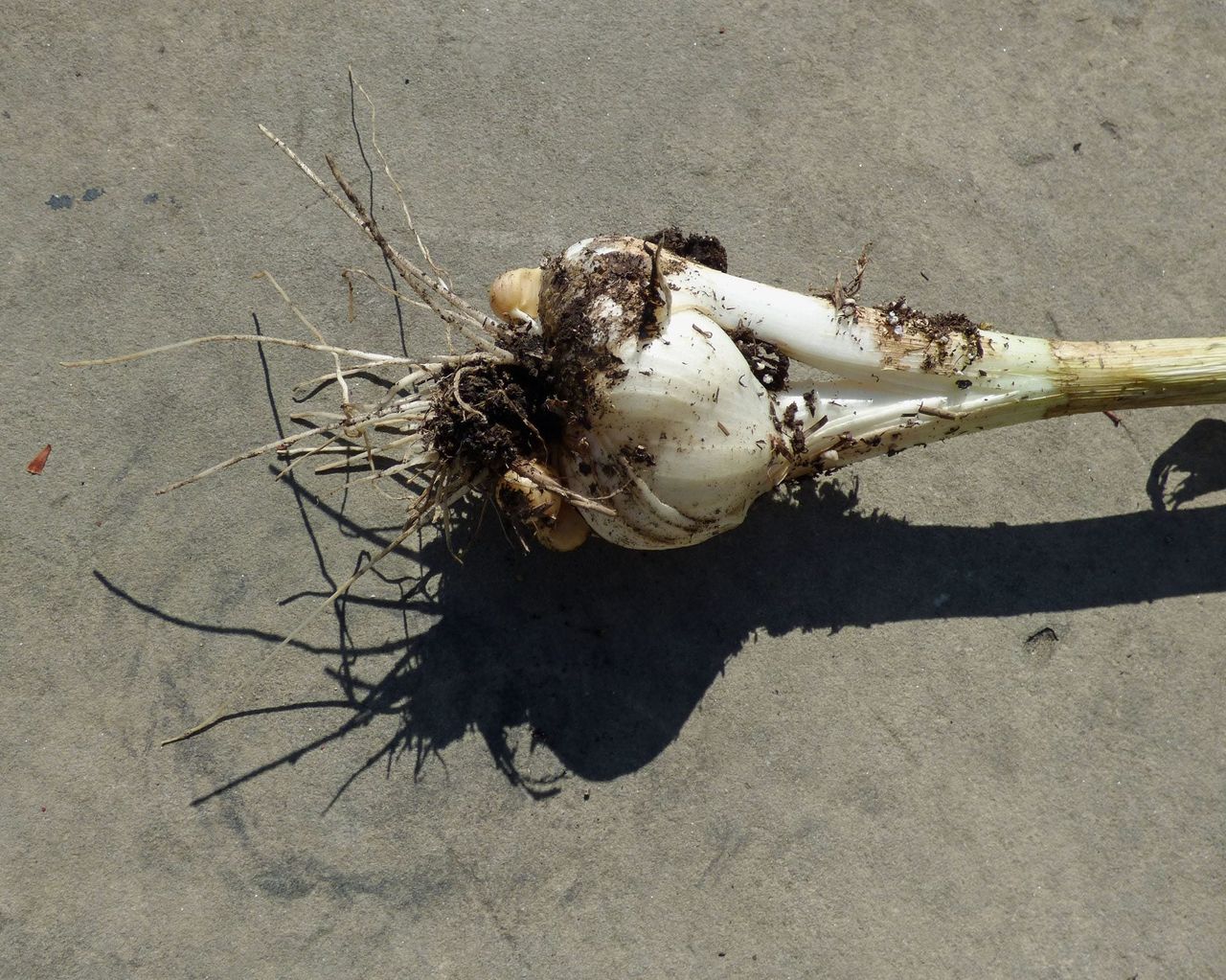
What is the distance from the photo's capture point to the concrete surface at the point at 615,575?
1724mm

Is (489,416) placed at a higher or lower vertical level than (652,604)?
higher

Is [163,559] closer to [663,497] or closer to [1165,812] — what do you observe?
[663,497]

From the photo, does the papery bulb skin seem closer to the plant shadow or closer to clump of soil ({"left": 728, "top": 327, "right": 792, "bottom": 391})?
clump of soil ({"left": 728, "top": 327, "right": 792, "bottom": 391})

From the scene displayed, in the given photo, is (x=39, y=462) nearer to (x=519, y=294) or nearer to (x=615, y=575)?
(x=519, y=294)

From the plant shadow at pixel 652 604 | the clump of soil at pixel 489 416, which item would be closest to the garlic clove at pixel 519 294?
the clump of soil at pixel 489 416

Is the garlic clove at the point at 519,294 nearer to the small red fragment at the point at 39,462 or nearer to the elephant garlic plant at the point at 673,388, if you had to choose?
the elephant garlic plant at the point at 673,388

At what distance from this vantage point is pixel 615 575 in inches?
71.1

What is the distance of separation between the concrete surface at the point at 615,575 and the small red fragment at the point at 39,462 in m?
0.03

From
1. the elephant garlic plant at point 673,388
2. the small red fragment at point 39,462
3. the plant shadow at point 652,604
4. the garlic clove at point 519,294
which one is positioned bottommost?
the plant shadow at point 652,604

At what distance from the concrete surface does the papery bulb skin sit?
30cm

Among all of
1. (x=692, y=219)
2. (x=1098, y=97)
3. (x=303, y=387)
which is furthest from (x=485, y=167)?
(x=1098, y=97)

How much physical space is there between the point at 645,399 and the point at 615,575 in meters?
0.49

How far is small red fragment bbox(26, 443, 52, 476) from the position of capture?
1.81 metres

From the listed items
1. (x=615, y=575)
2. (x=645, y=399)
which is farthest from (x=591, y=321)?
(x=615, y=575)
